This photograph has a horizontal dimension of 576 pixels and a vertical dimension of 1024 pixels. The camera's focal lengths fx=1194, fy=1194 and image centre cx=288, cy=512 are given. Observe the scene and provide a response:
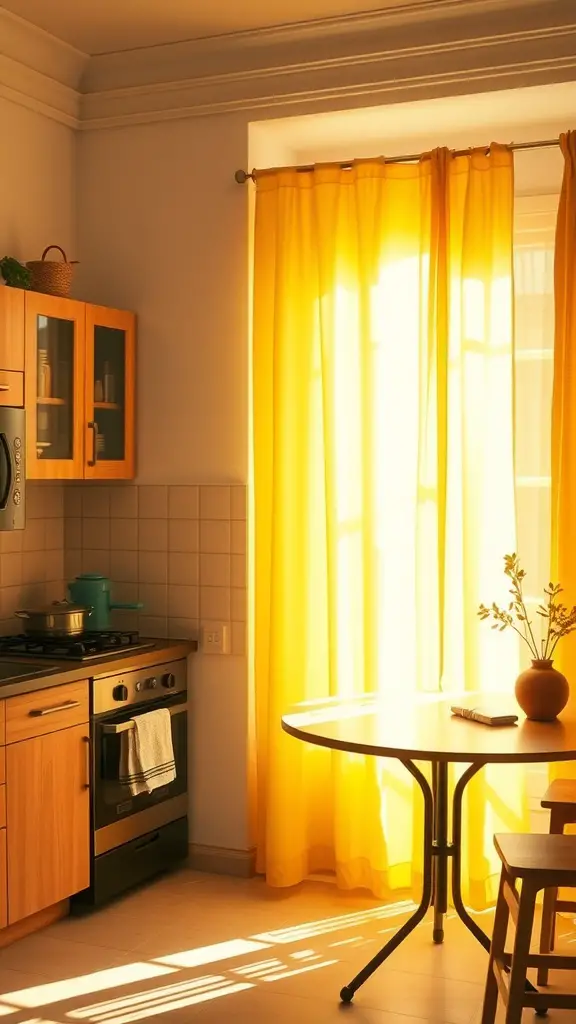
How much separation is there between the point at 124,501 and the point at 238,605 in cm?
67

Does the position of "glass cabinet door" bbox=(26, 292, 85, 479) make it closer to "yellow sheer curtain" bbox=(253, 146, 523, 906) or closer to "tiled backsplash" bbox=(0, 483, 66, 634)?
"tiled backsplash" bbox=(0, 483, 66, 634)

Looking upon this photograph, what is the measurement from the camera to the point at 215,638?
467 centimetres

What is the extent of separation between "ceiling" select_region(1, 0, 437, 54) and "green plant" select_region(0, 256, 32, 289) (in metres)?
0.91

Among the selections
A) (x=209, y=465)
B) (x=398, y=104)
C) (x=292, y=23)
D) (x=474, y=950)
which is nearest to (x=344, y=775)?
(x=474, y=950)

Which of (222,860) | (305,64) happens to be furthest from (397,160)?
(222,860)

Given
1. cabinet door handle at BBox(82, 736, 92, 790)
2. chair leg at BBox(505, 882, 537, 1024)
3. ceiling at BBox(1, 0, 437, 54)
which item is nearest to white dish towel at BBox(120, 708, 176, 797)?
cabinet door handle at BBox(82, 736, 92, 790)

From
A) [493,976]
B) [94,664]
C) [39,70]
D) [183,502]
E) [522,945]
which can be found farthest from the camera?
[183,502]

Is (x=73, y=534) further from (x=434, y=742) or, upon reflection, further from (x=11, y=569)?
(x=434, y=742)

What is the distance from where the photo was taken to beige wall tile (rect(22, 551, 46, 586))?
4723 mm

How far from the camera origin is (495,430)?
4227 millimetres

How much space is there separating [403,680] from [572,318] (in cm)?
144

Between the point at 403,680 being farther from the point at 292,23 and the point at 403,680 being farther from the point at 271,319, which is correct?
the point at 292,23

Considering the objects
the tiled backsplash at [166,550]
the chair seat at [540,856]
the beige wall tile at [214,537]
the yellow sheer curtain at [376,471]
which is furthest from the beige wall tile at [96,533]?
the chair seat at [540,856]

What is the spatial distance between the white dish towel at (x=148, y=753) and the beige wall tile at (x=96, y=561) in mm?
725
